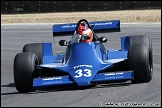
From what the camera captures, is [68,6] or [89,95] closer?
[89,95]

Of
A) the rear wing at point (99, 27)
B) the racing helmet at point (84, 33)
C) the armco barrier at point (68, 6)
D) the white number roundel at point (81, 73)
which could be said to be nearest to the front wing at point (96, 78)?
the white number roundel at point (81, 73)

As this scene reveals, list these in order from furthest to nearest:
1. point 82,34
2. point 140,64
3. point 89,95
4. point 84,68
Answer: point 82,34
point 140,64
point 84,68
point 89,95

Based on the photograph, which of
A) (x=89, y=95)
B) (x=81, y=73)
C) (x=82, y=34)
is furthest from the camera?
(x=82, y=34)

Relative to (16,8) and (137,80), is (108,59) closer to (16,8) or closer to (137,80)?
(137,80)

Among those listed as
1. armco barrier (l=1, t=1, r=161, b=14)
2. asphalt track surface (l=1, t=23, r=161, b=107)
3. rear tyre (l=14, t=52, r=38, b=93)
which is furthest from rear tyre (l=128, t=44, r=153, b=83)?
armco barrier (l=1, t=1, r=161, b=14)

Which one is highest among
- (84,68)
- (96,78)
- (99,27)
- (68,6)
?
(68,6)

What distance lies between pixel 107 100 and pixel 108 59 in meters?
2.84

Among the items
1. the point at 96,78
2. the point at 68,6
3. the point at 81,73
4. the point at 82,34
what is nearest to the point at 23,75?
the point at 81,73

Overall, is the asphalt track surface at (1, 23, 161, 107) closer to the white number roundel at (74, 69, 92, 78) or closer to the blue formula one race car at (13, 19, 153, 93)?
the blue formula one race car at (13, 19, 153, 93)

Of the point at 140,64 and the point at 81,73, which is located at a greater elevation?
the point at 140,64

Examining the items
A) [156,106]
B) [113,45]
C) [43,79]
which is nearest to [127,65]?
[43,79]

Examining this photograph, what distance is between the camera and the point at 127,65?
39.5 feet

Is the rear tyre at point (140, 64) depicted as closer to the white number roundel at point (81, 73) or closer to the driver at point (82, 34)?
the white number roundel at point (81, 73)

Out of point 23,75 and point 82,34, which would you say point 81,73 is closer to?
point 23,75
